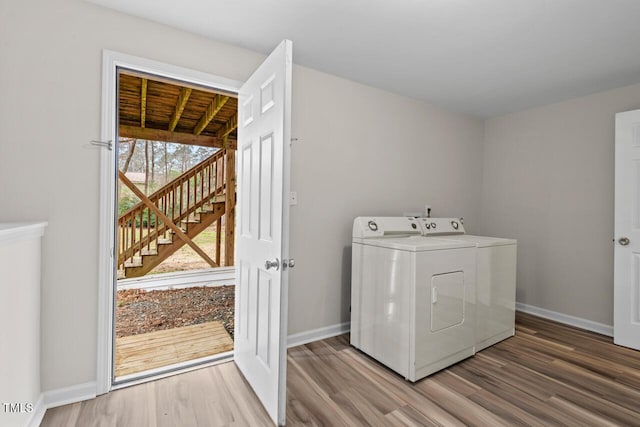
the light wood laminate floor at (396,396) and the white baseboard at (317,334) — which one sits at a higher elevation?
the white baseboard at (317,334)

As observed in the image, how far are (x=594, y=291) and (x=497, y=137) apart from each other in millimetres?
1921

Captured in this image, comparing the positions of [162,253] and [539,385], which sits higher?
[162,253]

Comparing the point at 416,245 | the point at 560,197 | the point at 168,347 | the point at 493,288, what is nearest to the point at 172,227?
the point at 168,347

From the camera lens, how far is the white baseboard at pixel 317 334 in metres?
2.64

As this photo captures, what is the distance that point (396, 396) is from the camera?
1.96 meters

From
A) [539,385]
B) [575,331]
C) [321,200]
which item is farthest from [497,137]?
[539,385]

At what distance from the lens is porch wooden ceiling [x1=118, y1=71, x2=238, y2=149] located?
3.75 meters

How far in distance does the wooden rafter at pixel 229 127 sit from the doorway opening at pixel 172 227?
17mm

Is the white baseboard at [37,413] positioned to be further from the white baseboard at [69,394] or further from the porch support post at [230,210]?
the porch support post at [230,210]

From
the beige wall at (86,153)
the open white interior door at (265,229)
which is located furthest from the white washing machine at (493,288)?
the open white interior door at (265,229)

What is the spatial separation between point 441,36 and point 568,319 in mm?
3041

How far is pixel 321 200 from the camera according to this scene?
278 cm

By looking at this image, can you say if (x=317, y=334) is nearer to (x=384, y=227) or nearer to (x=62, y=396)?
(x=384, y=227)

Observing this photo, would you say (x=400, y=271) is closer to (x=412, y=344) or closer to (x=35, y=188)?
(x=412, y=344)
